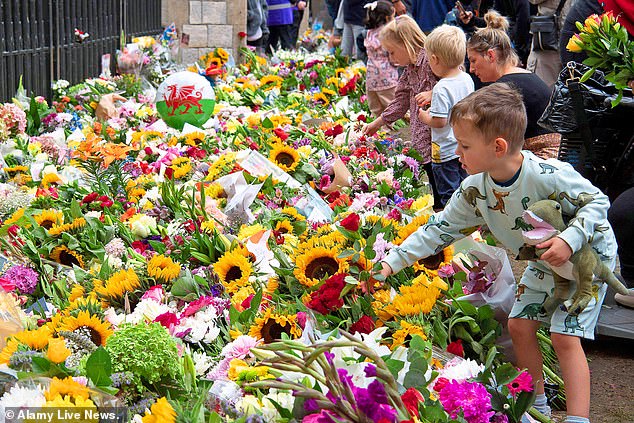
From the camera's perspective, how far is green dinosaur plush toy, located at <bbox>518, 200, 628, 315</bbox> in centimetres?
280

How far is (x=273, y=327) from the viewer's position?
2824mm

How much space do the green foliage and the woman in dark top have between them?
2902 mm

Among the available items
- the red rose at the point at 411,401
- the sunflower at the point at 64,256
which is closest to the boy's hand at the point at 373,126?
the sunflower at the point at 64,256

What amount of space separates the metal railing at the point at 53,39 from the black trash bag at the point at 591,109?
183 inches

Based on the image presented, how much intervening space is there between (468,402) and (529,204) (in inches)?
35.1

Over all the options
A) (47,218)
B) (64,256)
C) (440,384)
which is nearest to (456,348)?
(440,384)

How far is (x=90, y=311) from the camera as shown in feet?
9.98

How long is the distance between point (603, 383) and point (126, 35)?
8.48 metres

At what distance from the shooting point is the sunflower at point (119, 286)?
126 inches

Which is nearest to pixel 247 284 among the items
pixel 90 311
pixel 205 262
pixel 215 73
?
pixel 205 262

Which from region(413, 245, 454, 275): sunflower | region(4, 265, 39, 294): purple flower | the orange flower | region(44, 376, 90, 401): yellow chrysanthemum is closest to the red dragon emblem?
the orange flower

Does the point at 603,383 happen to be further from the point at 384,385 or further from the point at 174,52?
the point at 174,52

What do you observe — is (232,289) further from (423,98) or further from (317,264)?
(423,98)

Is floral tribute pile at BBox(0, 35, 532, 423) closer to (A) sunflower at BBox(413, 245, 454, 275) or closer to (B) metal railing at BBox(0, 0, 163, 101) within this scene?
(A) sunflower at BBox(413, 245, 454, 275)
